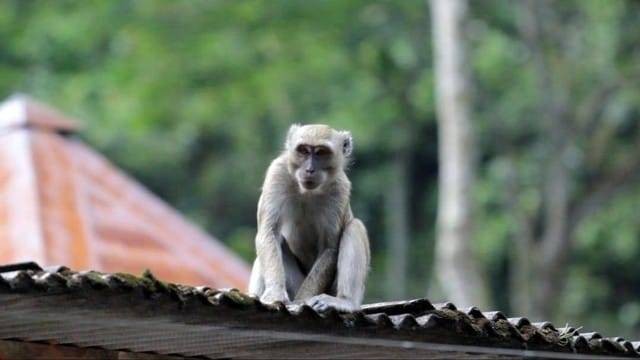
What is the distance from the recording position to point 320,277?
11.5m

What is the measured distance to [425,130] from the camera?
3597 cm

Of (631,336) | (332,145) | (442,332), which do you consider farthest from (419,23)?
(442,332)

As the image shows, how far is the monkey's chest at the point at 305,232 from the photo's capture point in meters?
11.8

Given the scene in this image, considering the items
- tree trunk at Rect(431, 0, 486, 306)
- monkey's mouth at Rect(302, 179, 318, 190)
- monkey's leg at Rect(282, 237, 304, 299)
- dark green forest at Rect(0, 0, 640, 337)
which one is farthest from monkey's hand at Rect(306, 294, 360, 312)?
dark green forest at Rect(0, 0, 640, 337)

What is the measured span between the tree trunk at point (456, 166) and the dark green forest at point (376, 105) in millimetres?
2309

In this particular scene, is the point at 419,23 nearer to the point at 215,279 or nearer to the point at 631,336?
the point at 631,336

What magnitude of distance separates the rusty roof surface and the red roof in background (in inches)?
426

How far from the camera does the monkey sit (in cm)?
1148

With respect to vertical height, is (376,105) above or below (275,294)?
above

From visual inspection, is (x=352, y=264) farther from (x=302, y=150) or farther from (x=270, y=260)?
(x=302, y=150)

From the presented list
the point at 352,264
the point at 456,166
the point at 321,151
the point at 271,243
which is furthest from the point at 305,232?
the point at 456,166

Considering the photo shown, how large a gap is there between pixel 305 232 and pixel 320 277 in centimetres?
55

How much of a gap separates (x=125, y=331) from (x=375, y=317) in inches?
50.8

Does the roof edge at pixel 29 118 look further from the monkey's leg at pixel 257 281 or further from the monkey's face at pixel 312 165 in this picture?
the monkey's leg at pixel 257 281
